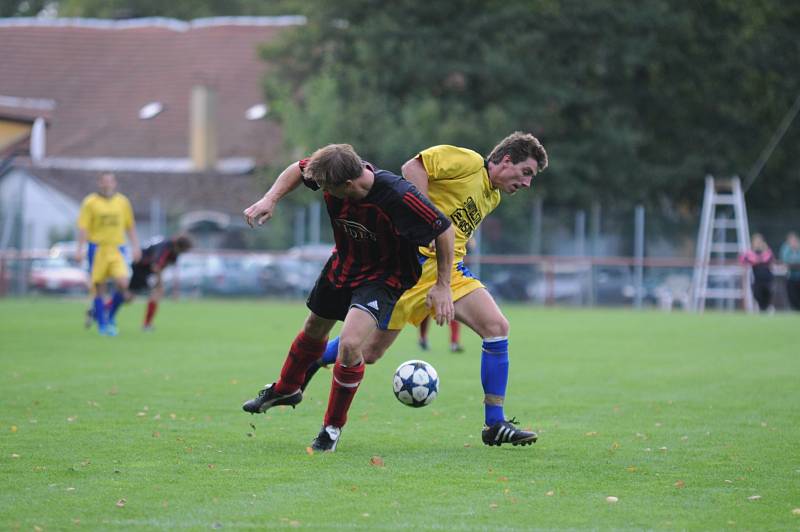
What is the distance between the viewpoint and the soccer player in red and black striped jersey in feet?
22.6

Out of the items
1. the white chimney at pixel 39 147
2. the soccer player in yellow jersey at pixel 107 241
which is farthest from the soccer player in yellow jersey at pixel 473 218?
the white chimney at pixel 39 147

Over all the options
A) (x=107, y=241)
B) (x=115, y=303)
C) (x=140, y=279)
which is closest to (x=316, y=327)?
(x=115, y=303)

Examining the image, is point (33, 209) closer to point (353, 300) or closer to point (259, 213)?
point (353, 300)

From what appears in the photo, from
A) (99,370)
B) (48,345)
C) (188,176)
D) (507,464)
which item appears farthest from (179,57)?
(507,464)

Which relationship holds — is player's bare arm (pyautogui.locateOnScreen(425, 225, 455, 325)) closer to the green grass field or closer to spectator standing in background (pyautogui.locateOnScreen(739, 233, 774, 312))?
the green grass field

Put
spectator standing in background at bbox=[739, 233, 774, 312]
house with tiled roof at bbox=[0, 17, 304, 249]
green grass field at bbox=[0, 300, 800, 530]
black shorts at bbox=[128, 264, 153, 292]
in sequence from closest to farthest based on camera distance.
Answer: green grass field at bbox=[0, 300, 800, 530]
black shorts at bbox=[128, 264, 153, 292]
spectator standing in background at bbox=[739, 233, 774, 312]
house with tiled roof at bbox=[0, 17, 304, 249]

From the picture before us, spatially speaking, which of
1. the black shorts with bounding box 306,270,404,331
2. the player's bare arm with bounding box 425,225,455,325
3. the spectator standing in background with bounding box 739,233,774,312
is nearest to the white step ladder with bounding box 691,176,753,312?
the spectator standing in background with bounding box 739,233,774,312

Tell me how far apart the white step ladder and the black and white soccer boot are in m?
25.9

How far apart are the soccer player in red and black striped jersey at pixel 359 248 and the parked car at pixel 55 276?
84.4ft

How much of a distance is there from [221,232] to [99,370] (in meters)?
23.0

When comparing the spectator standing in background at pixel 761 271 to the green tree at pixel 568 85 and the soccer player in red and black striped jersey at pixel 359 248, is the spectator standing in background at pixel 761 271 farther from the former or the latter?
the soccer player in red and black striped jersey at pixel 359 248

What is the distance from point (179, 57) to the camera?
1903 inches

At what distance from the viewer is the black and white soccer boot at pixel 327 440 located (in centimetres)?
731

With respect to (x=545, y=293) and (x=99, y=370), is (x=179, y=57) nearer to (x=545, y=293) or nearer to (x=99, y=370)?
(x=545, y=293)
